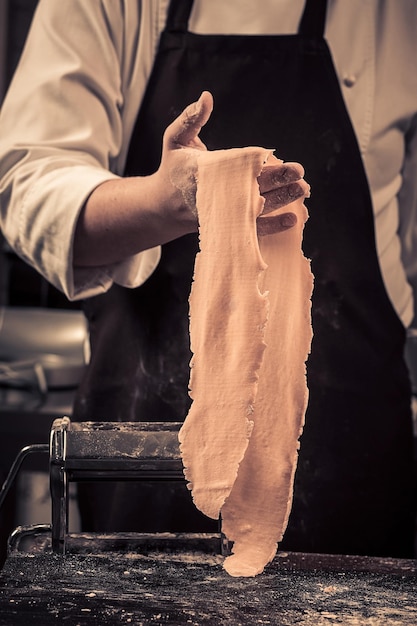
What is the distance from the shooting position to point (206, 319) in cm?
75

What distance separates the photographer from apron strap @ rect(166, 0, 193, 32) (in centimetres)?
106

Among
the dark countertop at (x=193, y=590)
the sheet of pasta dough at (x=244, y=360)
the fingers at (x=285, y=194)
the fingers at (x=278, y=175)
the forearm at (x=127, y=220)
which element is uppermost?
the fingers at (x=278, y=175)

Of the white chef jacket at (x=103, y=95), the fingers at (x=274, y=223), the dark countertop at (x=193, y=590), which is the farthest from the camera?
the white chef jacket at (x=103, y=95)

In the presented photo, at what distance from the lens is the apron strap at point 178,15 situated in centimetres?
106

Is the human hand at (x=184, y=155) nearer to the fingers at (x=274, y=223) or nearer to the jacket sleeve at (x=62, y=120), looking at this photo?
A: the fingers at (x=274, y=223)

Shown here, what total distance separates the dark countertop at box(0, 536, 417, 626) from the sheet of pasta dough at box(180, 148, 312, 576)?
0.04 metres

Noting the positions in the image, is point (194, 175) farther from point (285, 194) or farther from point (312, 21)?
point (312, 21)

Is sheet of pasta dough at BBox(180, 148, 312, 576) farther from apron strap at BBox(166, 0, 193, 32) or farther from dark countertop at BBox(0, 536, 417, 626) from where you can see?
apron strap at BBox(166, 0, 193, 32)

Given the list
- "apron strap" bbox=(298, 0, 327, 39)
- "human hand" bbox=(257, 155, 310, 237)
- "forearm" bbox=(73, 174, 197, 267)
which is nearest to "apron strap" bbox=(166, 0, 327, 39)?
"apron strap" bbox=(298, 0, 327, 39)

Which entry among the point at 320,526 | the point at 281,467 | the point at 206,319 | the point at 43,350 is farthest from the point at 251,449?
the point at 43,350

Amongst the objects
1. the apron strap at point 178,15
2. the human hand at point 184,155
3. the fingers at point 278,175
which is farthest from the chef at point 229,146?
the fingers at point 278,175

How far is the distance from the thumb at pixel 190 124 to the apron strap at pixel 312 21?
341 mm

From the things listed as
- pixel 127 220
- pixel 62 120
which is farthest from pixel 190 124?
pixel 62 120

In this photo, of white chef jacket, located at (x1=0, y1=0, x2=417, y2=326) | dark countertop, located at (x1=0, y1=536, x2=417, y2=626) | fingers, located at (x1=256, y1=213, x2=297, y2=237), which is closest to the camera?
dark countertop, located at (x1=0, y1=536, x2=417, y2=626)
